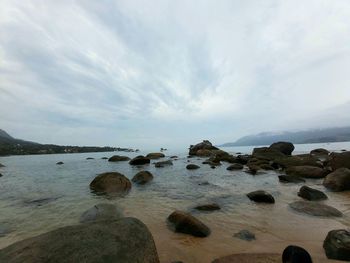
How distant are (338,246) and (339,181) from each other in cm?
1075

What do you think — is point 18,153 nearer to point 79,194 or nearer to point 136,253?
point 79,194

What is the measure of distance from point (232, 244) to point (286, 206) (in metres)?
5.25

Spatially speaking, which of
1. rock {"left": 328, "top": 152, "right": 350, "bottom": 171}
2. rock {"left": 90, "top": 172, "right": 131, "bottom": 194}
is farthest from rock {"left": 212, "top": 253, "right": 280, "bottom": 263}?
rock {"left": 328, "top": 152, "right": 350, "bottom": 171}

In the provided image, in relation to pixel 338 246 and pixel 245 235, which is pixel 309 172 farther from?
pixel 338 246

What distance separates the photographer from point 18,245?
5051mm

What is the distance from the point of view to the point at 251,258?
5875mm

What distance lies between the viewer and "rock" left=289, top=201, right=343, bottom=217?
9742 millimetres

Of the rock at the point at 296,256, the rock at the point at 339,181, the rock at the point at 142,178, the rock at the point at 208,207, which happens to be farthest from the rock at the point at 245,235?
the rock at the point at 142,178

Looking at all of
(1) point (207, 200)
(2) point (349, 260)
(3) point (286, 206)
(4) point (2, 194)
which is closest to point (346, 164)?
(3) point (286, 206)

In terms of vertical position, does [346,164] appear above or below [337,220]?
above

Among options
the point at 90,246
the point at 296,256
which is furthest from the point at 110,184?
the point at 296,256

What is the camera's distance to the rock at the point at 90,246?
442 cm

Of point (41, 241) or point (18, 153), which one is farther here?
point (18, 153)

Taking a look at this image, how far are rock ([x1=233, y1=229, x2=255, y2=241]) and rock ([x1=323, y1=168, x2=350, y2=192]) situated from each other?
32.2ft
